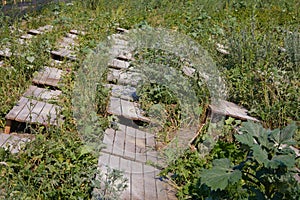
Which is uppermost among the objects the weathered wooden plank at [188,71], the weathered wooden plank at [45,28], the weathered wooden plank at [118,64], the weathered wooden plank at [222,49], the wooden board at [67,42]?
the weathered wooden plank at [188,71]

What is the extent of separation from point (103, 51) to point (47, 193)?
2.97 meters

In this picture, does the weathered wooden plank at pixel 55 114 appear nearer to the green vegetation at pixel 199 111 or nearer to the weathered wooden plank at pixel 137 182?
the green vegetation at pixel 199 111

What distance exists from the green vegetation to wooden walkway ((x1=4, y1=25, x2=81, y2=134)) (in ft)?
0.37

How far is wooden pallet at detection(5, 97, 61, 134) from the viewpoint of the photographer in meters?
4.07

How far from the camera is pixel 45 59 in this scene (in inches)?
223

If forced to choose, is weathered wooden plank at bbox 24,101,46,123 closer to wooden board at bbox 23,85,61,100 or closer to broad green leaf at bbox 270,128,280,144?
wooden board at bbox 23,85,61,100

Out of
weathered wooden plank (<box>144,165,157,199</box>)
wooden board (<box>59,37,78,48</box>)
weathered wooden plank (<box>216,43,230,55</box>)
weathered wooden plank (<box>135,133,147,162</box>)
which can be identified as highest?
weathered wooden plank (<box>216,43,230,55</box>)

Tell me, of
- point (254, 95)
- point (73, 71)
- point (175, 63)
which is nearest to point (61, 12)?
point (73, 71)

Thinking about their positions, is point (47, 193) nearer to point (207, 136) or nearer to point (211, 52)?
point (207, 136)

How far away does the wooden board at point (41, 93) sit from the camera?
15.4ft

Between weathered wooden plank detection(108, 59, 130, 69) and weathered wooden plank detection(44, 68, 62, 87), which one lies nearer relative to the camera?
weathered wooden plank detection(44, 68, 62, 87)

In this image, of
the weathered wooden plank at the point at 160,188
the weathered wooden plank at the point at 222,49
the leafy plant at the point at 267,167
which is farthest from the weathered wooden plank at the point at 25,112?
the weathered wooden plank at the point at 222,49

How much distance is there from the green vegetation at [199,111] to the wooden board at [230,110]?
10cm

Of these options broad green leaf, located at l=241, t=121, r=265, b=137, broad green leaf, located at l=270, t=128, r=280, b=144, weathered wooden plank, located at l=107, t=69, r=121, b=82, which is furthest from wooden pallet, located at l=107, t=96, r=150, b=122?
broad green leaf, located at l=270, t=128, r=280, b=144
